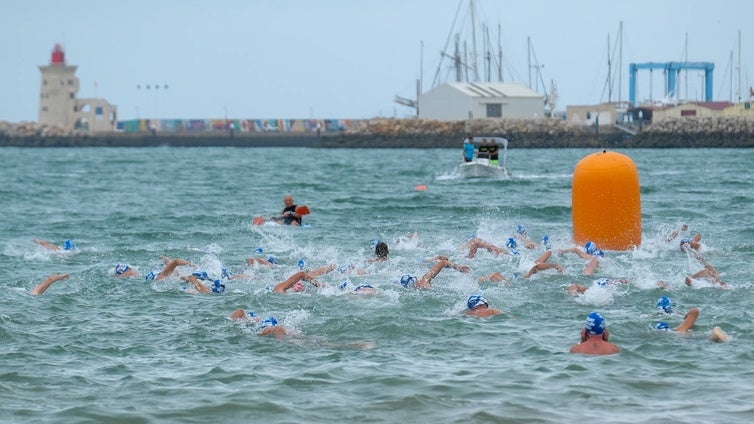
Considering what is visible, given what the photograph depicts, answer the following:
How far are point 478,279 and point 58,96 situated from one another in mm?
116147

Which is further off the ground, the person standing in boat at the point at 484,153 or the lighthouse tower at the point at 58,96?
the lighthouse tower at the point at 58,96

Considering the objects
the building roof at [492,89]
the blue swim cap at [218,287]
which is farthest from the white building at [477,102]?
the blue swim cap at [218,287]

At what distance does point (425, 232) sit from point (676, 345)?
1318 cm

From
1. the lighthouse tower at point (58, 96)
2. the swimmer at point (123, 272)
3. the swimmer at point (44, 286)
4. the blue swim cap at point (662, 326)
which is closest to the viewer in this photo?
the blue swim cap at point (662, 326)

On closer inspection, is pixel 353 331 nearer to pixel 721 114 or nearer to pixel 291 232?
pixel 291 232

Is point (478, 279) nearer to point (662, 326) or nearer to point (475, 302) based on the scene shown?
point (475, 302)

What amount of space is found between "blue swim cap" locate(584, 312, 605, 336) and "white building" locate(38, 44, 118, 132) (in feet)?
388

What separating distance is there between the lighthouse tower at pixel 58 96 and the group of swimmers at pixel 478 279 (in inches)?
4285

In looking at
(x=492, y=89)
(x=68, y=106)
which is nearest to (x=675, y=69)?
(x=492, y=89)

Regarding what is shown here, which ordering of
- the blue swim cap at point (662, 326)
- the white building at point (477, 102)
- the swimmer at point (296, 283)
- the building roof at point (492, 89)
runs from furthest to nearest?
the building roof at point (492, 89), the white building at point (477, 102), the swimmer at point (296, 283), the blue swim cap at point (662, 326)

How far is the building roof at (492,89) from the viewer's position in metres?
99.5

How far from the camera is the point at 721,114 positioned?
97.9m

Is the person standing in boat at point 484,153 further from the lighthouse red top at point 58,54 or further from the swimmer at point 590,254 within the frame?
the lighthouse red top at point 58,54

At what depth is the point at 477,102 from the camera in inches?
3868
